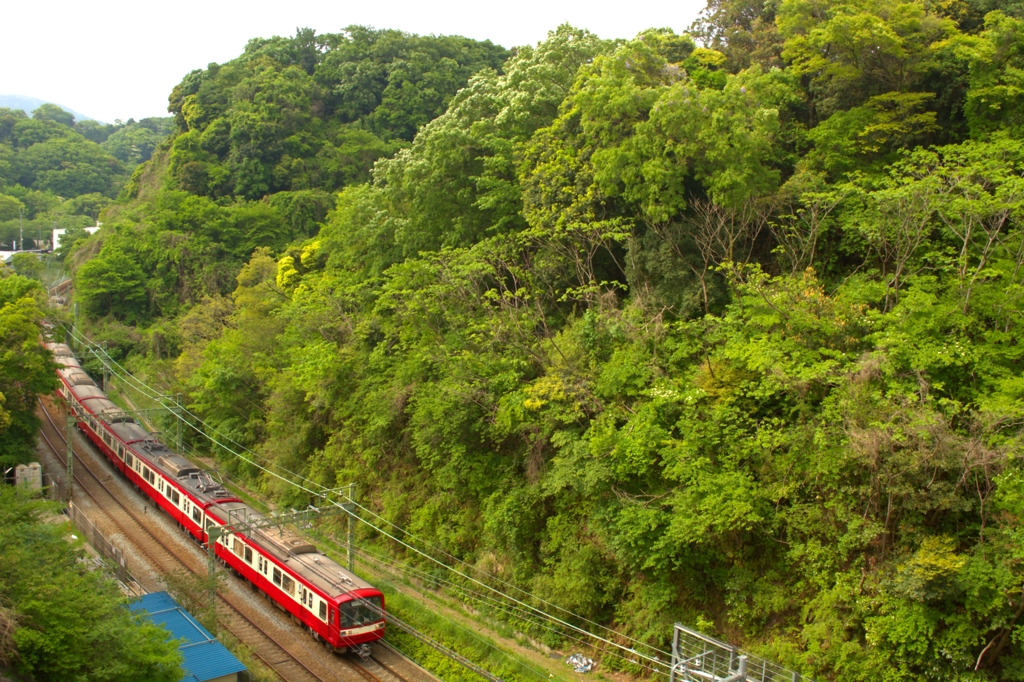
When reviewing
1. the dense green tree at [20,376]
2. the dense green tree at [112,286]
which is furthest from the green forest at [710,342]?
the dense green tree at [112,286]

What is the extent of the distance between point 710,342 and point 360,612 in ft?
32.8

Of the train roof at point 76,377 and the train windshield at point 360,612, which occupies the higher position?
the train roof at point 76,377

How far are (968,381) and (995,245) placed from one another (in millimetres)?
3587

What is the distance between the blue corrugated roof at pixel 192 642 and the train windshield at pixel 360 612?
236cm

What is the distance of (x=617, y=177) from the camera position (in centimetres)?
1967

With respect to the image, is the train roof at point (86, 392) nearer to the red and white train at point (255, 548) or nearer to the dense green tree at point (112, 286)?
the red and white train at point (255, 548)

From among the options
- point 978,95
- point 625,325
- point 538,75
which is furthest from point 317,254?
point 978,95

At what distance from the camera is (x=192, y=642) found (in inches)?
625

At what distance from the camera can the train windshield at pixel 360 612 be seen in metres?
17.0

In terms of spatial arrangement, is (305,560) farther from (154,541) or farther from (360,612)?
(154,541)

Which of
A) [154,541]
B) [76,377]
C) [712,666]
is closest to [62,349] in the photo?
[76,377]

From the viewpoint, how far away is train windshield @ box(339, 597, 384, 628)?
16953 millimetres

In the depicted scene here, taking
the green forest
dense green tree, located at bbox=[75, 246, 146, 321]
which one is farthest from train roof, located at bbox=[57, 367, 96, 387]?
the green forest

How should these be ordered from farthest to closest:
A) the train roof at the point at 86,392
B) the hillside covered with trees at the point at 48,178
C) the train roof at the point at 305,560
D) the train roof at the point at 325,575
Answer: the hillside covered with trees at the point at 48,178
the train roof at the point at 86,392
the train roof at the point at 305,560
the train roof at the point at 325,575
